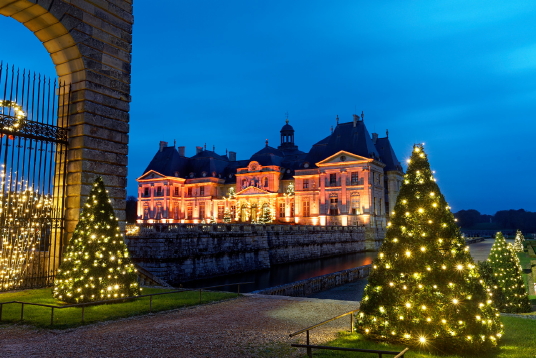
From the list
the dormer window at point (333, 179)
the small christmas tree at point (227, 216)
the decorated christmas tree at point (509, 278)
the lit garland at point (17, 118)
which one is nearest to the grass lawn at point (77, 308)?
the lit garland at point (17, 118)

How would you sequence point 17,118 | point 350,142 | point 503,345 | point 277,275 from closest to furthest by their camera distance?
point 503,345 → point 17,118 → point 277,275 → point 350,142

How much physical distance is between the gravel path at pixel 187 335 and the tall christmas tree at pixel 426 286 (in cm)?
124

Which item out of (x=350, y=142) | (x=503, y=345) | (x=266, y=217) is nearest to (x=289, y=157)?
(x=350, y=142)

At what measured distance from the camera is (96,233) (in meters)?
10.1

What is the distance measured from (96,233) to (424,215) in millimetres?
7038

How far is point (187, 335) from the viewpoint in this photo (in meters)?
7.64

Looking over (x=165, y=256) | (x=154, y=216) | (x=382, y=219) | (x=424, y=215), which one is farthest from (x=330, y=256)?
(x=424, y=215)

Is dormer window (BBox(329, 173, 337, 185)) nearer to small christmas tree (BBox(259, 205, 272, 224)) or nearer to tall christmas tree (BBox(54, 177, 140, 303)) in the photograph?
small christmas tree (BBox(259, 205, 272, 224))

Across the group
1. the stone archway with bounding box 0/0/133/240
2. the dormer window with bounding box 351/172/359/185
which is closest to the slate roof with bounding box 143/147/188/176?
the dormer window with bounding box 351/172/359/185

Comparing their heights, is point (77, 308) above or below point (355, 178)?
below

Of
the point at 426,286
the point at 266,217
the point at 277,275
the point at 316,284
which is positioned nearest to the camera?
the point at 426,286

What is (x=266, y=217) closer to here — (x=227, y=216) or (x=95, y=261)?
(x=227, y=216)

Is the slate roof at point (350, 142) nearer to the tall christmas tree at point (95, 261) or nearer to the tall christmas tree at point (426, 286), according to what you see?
the tall christmas tree at point (95, 261)

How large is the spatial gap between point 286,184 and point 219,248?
3278 centimetres
